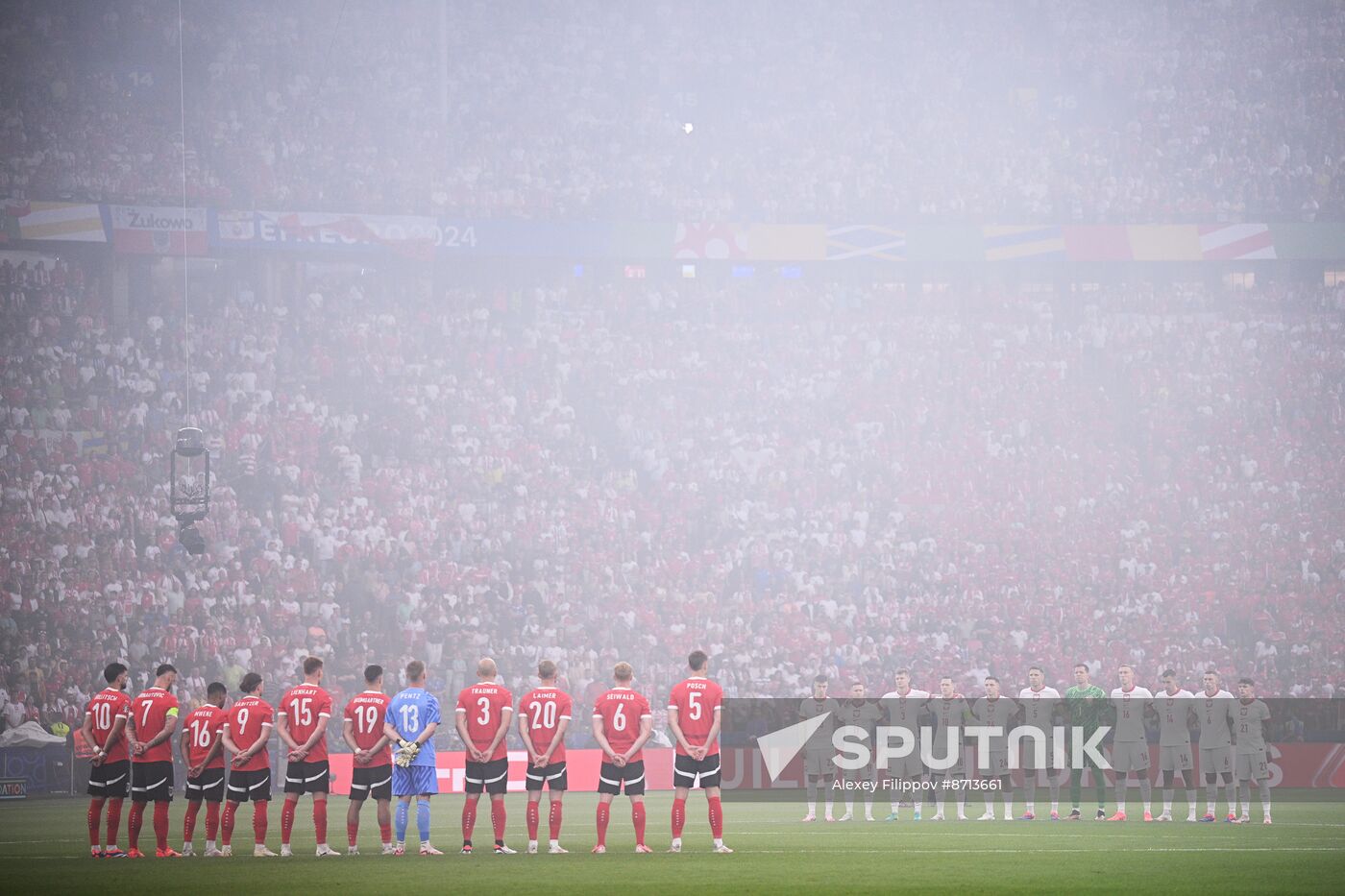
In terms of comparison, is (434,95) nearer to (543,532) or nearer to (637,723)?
(543,532)

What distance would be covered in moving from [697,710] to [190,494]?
59.5 ft

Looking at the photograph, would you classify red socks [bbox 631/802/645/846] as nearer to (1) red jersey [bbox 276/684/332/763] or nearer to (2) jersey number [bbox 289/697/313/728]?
(1) red jersey [bbox 276/684/332/763]

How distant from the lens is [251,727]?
1723 centimetres

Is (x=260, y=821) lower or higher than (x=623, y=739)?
lower

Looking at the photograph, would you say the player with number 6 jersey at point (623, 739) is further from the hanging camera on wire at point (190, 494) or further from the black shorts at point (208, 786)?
the hanging camera on wire at point (190, 494)

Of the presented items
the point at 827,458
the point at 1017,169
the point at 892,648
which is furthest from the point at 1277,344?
the point at 892,648

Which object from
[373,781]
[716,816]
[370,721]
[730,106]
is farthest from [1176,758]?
[730,106]

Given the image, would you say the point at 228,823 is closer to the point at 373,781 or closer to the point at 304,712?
the point at 304,712

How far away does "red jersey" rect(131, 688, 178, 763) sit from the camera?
17.5m

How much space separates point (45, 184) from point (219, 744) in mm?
27489

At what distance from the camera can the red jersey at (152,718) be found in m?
17.5

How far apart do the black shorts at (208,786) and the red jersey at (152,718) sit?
52 cm

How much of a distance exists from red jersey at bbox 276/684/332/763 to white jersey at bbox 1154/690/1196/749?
12741mm

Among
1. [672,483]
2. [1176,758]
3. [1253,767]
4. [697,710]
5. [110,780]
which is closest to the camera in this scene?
[697,710]
